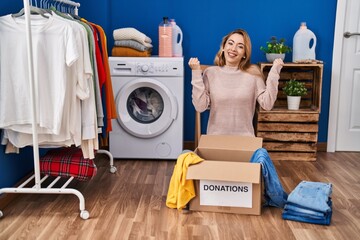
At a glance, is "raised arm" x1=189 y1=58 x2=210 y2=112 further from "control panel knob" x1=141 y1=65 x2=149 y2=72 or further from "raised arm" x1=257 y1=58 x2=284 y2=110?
"control panel knob" x1=141 y1=65 x2=149 y2=72

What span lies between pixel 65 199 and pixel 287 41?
2.34 metres

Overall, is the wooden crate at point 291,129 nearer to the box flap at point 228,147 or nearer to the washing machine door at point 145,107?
the washing machine door at point 145,107

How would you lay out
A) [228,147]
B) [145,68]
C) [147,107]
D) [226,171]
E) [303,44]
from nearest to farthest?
[226,171], [228,147], [145,68], [147,107], [303,44]

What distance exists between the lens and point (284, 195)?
2461 mm

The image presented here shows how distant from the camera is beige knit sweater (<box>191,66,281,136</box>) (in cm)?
259

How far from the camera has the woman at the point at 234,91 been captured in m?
2.59

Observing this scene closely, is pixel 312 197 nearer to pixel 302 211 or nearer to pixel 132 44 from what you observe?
pixel 302 211

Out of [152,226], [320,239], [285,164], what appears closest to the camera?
[320,239]

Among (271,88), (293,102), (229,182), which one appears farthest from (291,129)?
(229,182)

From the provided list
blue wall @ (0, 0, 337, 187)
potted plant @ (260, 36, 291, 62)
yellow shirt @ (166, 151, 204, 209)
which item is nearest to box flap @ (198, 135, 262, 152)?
yellow shirt @ (166, 151, 204, 209)

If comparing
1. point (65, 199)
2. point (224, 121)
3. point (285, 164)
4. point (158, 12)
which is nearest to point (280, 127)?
point (285, 164)

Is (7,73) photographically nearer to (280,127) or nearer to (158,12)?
(158,12)

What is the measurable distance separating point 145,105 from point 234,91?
1.06 m

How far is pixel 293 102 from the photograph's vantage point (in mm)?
3512
